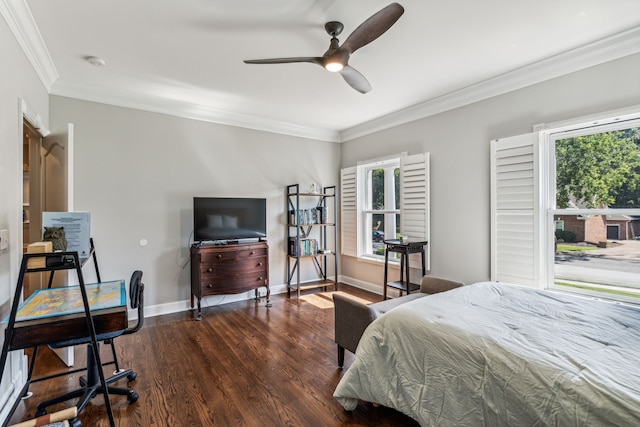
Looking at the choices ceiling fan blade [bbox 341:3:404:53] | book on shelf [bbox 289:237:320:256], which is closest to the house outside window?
ceiling fan blade [bbox 341:3:404:53]

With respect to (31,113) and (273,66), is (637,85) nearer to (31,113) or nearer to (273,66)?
(273,66)

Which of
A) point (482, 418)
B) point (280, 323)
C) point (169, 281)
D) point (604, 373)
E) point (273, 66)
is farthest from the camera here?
point (169, 281)

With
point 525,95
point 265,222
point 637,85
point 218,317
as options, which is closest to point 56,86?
point 265,222

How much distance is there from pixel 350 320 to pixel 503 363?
1161 mm

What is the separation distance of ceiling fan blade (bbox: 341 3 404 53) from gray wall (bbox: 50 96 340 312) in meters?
2.62

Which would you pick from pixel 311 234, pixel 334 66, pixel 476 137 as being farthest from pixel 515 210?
pixel 311 234

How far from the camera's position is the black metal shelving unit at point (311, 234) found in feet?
15.2

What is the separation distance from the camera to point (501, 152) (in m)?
3.19

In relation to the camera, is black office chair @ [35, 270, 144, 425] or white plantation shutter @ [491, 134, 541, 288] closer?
black office chair @ [35, 270, 144, 425]

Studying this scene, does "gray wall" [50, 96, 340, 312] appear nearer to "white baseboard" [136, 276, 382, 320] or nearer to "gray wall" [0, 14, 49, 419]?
"white baseboard" [136, 276, 382, 320]

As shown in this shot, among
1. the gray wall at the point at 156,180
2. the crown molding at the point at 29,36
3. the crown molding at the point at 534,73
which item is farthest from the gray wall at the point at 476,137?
the crown molding at the point at 29,36

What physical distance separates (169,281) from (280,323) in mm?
1514

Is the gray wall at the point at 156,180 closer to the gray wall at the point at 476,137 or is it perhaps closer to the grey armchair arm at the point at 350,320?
the gray wall at the point at 476,137

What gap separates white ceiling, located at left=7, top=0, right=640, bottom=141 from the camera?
2.11 m
